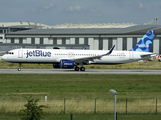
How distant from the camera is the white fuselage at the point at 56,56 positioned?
54906 millimetres

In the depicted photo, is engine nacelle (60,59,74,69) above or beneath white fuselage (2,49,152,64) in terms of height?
beneath

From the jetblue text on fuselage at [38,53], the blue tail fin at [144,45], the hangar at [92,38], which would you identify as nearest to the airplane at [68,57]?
the jetblue text on fuselage at [38,53]

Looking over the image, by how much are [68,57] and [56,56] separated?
8.38 feet

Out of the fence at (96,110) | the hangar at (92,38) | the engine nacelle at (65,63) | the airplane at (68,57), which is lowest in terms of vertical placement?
the fence at (96,110)

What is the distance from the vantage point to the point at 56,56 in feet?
185

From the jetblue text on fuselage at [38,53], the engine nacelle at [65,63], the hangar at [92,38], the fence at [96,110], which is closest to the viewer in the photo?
the fence at [96,110]

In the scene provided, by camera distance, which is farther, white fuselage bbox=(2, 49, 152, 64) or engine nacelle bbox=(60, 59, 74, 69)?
white fuselage bbox=(2, 49, 152, 64)

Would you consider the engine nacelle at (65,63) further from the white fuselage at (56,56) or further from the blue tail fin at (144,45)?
the blue tail fin at (144,45)

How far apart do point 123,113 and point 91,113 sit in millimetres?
2296

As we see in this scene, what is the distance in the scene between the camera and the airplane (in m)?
54.8

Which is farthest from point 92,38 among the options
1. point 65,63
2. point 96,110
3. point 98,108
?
point 96,110

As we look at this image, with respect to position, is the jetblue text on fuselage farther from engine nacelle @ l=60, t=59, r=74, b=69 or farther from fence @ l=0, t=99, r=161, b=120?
fence @ l=0, t=99, r=161, b=120

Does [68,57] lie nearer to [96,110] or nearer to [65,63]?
[65,63]

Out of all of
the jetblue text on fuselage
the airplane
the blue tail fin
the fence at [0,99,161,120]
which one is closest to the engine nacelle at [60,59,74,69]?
the airplane
